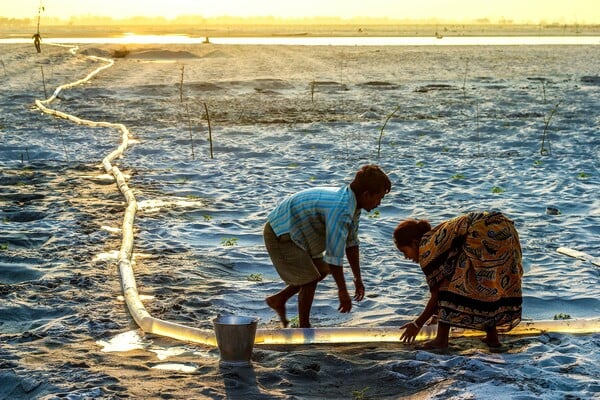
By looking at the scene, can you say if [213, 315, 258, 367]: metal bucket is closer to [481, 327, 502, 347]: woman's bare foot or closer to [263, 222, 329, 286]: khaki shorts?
[263, 222, 329, 286]: khaki shorts

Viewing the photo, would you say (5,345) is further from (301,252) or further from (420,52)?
(420,52)

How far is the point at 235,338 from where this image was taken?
5.18m

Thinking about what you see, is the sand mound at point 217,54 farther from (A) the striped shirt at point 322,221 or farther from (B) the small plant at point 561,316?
(A) the striped shirt at point 322,221


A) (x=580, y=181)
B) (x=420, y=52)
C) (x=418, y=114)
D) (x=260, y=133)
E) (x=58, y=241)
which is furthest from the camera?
(x=420, y=52)

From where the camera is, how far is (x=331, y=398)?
4.83 metres

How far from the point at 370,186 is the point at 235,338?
125cm

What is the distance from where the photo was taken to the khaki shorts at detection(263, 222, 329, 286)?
225 inches

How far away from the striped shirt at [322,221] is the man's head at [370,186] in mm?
61

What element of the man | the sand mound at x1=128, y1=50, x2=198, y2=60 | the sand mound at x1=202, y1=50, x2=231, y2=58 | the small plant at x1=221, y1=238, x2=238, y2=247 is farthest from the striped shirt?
the sand mound at x1=202, y1=50, x2=231, y2=58

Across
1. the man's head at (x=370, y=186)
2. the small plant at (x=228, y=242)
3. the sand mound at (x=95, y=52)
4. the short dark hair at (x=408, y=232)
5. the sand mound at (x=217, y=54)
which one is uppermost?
the man's head at (x=370, y=186)

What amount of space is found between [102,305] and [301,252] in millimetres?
1761

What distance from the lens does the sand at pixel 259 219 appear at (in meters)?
5.12

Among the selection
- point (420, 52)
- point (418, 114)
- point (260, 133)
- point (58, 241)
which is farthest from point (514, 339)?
point (420, 52)

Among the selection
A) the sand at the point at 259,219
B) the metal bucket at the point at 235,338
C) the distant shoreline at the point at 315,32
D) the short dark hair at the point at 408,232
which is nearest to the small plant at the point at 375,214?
the sand at the point at 259,219
